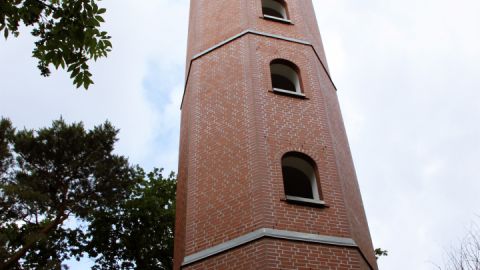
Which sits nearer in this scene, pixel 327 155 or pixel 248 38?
pixel 327 155

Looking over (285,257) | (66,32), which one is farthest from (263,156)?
(66,32)

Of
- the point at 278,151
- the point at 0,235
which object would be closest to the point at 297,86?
the point at 278,151

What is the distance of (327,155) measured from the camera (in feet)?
33.1

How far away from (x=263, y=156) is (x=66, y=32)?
536cm

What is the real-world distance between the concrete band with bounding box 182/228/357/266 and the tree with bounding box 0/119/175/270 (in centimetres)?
745

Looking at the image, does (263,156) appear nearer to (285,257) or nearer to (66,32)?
(285,257)

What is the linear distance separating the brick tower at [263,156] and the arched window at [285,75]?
3cm

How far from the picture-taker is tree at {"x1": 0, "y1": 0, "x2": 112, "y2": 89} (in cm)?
483

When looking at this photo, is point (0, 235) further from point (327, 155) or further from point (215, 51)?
point (327, 155)

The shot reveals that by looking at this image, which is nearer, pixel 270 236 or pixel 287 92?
pixel 270 236

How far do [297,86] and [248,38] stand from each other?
1.95 meters

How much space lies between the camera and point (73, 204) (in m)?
15.9

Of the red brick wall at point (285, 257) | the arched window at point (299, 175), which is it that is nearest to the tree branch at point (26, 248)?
the red brick wall at point (285, 257)

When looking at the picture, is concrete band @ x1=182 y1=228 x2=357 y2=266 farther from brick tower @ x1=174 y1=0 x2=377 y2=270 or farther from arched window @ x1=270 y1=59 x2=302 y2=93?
arched window @ x1=270 y1=59 x2=302 y2=93
